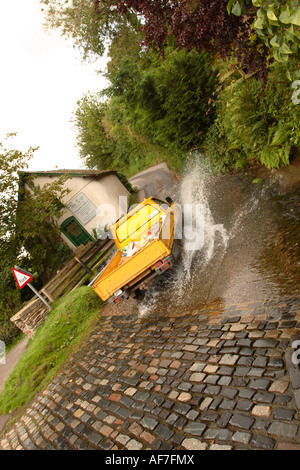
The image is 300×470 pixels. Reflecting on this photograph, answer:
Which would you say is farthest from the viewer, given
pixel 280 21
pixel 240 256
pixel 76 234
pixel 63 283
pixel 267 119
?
pixel 76 234

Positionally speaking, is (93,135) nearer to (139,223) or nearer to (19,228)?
(19,228)

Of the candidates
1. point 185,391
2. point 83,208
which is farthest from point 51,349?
point 83,208

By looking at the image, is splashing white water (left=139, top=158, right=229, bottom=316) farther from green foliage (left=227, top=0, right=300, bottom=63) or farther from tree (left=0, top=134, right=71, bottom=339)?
tree (left=0, top=134, right=71, bottom=339)

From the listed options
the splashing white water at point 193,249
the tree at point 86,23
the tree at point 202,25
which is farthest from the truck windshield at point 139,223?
the tree at point 86,23

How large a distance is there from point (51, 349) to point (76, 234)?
35.8ft

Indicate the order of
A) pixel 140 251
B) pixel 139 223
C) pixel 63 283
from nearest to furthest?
pixel 140 251 → pixel 139 223 → pixel 63 283

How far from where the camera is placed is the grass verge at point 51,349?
288 inches

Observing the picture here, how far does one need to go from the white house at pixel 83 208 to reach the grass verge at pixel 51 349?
873 cm

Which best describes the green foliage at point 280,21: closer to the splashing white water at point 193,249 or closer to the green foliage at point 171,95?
the splashing white water at point 193,249

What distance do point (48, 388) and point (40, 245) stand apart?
10495 mm

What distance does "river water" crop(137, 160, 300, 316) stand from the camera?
5586mm

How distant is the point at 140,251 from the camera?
7203 mm

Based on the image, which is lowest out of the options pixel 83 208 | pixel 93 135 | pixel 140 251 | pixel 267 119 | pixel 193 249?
pixel 193 249
